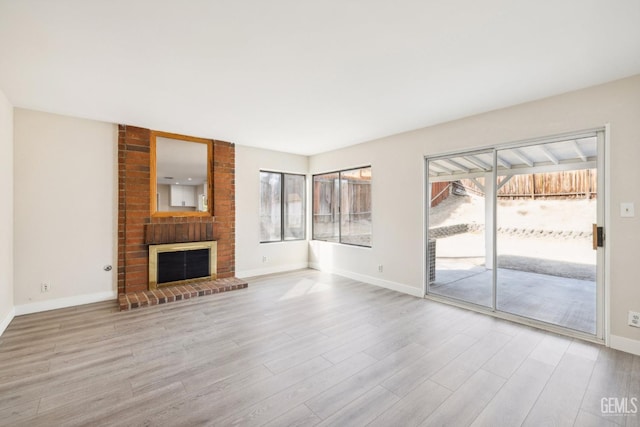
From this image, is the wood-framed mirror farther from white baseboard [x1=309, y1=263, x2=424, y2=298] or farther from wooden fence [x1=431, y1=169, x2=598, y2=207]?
wooden fence [x1=431, y1=169, x2=598, y2=207]

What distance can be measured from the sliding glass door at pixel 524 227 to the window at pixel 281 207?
2.98 m

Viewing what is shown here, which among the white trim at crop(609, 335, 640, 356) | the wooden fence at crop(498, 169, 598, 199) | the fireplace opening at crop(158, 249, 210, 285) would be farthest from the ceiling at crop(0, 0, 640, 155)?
the white trim at crop(609, 335, 640, 356)

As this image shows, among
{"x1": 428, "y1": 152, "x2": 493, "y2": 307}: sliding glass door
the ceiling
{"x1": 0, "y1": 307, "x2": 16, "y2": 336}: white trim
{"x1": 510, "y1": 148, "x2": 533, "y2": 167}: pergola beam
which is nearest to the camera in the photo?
the ceiling

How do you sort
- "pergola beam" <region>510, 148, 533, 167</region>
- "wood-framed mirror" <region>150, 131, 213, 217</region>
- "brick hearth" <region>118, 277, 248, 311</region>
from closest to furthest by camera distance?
"pergola beam" <region>510, 148, 533, 167</region>, "brick hearth" <region>118, 277, 248, 311</region>, "wood-framed mirror" <region>150, 131, 213, 217</region>

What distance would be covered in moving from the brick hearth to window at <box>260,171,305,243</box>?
1.31m

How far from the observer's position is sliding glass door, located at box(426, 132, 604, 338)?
10.5ft

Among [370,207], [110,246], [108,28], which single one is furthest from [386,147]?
[110,246]

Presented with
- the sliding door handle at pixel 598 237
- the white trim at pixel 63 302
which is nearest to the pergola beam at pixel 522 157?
the sliding door handle at pixel 598 237

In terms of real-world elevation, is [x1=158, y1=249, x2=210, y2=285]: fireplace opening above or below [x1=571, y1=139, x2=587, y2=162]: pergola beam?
below

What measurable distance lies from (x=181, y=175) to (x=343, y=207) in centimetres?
306

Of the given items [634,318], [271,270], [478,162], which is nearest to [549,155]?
[478,162]

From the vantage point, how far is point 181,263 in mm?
4742

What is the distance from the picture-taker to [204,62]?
2.46 m

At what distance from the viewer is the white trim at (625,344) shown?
259 centimetres
